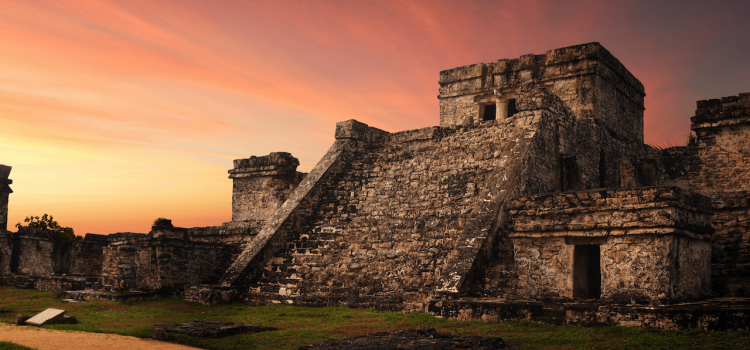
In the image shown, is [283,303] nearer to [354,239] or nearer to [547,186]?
[354,239]

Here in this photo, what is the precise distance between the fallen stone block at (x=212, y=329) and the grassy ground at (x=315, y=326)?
16cm

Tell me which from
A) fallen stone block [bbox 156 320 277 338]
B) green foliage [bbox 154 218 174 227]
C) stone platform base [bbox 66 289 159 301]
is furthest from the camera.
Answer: green foliage [bbox 154 218 174 227]

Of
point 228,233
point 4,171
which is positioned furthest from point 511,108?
point 4,171

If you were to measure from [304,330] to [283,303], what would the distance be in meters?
3.09

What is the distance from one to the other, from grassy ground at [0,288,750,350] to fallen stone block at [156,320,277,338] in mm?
158

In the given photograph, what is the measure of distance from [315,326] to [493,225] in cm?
376

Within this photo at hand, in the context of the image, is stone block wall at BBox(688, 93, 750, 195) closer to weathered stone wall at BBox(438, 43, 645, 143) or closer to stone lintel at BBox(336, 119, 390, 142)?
weathered stone wall at BBox(438, 43, 645, 143)

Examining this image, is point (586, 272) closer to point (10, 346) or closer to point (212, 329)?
point (212, 329)

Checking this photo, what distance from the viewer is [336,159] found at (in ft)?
50.2

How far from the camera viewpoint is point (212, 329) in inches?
332

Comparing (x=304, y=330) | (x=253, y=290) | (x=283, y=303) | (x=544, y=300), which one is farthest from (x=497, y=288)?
(x=253, y=290)

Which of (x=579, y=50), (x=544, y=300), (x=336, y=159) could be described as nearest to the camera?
(x=544, y=300)

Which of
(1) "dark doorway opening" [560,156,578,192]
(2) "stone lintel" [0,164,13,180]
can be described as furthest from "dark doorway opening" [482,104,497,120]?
(2) "stone lintel" [0,164,13,180]

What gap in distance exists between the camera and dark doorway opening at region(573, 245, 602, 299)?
28.0 feet
